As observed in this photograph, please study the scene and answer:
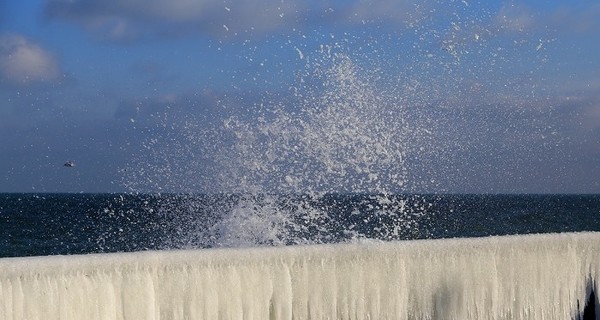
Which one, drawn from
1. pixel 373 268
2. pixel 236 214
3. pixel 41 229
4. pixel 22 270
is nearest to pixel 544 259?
pixel 373 268

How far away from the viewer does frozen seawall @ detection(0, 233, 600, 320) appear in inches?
163

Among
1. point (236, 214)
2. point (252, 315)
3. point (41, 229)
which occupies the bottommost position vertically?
point (252, 315)

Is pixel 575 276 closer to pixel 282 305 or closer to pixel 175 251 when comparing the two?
pixel 282 305

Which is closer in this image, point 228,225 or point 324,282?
point 324,282

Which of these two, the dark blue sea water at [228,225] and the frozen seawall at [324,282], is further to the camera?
the dark blue sea water at [228,225]

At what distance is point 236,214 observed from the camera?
12148 millimetres

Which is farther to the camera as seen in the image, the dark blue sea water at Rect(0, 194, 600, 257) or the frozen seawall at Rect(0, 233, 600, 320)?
the dark blue sea water at Rect(0, 194, 600, 257)

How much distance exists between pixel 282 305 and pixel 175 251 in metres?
0.60

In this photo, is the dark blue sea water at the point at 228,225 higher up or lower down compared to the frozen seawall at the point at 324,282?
higher up

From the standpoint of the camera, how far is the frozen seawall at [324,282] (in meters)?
4.14

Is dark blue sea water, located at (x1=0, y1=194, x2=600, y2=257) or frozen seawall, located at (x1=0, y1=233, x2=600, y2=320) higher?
dark blue sea water, located at (x1=0, y1=194, x2=600, y2=257)

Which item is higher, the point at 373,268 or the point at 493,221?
the point at 493,221

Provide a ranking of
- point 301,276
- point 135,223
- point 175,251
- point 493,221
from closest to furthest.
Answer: point 175,251 < point 301,276 < point 135,223 < point 493,221

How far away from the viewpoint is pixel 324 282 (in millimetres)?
4645
